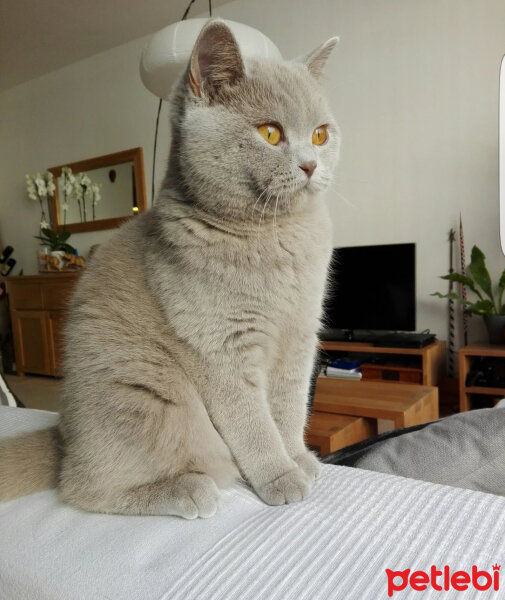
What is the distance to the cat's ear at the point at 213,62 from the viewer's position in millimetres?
652

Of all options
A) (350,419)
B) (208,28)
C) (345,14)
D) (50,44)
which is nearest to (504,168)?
(208,28)

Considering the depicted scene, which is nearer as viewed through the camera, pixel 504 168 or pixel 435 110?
pixel 504 168

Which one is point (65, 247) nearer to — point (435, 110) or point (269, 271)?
point (435, 110)

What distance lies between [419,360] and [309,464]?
2.14m

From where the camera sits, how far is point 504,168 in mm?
548

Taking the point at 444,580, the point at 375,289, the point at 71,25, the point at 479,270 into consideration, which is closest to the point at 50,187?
the point at 71,25

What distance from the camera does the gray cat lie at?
2.07 feet

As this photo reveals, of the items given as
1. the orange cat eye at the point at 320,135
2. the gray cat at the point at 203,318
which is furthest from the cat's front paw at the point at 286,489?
the orange cat eye at the point at 320,135

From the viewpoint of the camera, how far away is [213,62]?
2.23 ft

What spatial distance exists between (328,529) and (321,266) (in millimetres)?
419

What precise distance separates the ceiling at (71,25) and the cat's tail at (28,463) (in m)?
3.54

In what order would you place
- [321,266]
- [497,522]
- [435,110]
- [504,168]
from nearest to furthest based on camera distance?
[497,522], [504,168], [321,266], [435,110]

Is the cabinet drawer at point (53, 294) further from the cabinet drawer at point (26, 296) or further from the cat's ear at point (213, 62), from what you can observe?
the cat's ear at point (213, 62)

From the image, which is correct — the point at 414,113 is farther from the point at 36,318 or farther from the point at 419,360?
the point at 36,318
